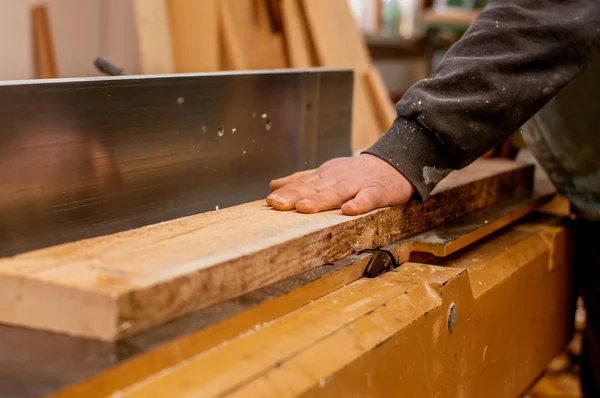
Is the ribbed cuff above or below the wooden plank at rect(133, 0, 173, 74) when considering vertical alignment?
below

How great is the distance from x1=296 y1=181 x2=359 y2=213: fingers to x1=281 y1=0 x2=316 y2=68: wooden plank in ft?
3.88

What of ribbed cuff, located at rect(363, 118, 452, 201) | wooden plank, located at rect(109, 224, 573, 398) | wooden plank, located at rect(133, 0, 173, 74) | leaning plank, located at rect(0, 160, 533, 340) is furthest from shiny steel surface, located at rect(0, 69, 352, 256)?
wooden plank, located at rect(133, 0, 173, 74)

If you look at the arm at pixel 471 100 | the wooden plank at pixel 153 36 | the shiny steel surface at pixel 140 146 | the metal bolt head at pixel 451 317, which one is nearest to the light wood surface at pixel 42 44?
the wooden plank at pixel 153 36

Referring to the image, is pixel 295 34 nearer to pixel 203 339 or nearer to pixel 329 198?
pixel 329 198

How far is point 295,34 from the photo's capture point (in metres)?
2.03

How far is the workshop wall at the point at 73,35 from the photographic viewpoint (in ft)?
5.92

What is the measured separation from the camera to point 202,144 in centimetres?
104

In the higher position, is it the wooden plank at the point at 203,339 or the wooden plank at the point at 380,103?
the wooden plank at the point at 380,103

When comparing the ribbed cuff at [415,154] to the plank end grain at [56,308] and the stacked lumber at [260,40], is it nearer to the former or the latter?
the plank end grain at [56,308]

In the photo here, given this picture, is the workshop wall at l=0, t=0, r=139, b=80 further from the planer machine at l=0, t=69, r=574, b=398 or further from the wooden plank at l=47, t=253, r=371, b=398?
the wooden plank at l=47, t=253, r=371, b=398

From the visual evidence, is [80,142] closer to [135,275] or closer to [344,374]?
[135,275]

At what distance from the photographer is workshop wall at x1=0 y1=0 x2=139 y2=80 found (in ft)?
5.92

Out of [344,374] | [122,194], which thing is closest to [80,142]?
[122,194]

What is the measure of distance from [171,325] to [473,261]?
52 cm
